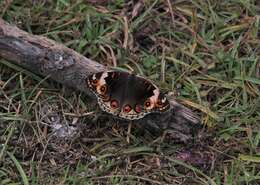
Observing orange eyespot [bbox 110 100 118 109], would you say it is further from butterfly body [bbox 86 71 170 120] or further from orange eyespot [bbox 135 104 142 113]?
orange eyespot [bbox 135 104 142 113]

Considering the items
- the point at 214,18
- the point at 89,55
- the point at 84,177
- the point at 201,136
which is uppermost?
the point at 214,18

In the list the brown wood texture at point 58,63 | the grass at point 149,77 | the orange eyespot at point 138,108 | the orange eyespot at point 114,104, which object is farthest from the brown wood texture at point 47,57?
the orange eyespot at point 138,108

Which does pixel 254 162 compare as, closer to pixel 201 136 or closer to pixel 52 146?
pixel 201 136

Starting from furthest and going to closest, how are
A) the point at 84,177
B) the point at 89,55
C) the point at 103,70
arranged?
the point at 89,55, the point at 103,70, the point at 84,177

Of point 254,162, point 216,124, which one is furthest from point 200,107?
point 254,162

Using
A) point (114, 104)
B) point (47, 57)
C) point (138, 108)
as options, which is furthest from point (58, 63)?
A: point (138, 108)

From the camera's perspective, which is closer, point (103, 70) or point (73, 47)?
point (103, 70)
